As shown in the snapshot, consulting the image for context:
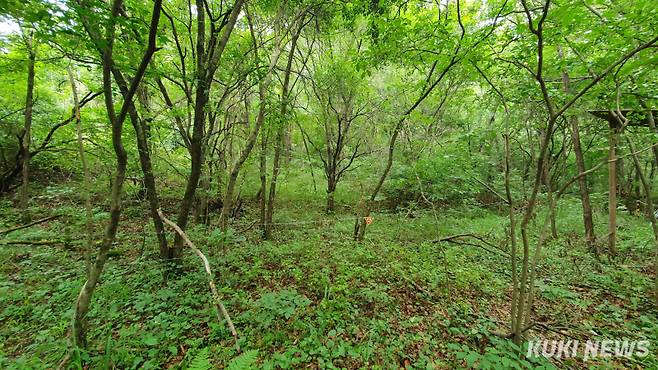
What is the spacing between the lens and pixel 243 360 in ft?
6.86

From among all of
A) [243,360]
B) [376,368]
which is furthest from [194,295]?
[376,368]

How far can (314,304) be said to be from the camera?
3777 millimetres

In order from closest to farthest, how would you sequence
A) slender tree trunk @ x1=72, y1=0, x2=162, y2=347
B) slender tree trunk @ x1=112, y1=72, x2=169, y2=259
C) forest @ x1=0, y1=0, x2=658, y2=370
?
1. slender tree trunk @ x1=72, y1=0, x2=162, y2=347
2. forest @ x1=0, y1=0, x2=658, y2=370
3. slender tree trunk @ x1=112, y1=72, x2=169, y2=259

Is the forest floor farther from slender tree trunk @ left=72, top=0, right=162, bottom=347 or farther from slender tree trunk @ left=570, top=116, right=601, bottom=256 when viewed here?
slender tree trunk @ left=570, top=116, right=601, bottom=256

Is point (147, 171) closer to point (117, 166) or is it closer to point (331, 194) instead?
point (117, 166)

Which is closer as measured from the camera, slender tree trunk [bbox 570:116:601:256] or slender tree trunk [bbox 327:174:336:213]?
slender tree trunk [bbox 570:116:601:256]

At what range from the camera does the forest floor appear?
9.31ft

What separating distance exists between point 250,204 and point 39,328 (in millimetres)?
6999

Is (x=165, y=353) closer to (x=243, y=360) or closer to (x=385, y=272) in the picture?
(x=243, y=360)

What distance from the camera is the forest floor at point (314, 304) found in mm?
2838
